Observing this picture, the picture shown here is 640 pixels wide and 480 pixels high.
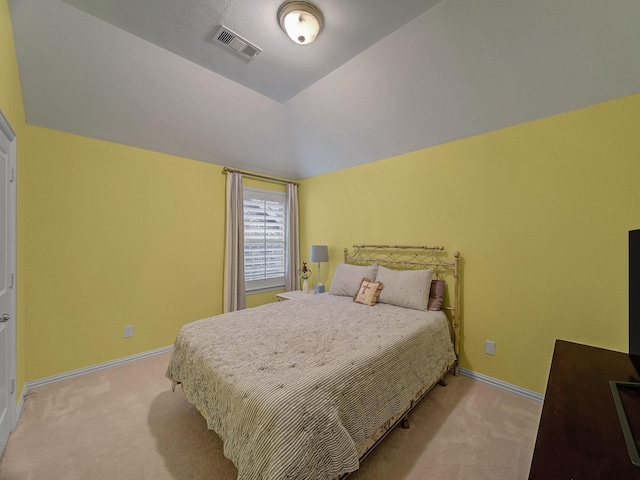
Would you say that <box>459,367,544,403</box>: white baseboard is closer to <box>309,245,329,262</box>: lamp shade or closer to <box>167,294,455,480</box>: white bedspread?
<box>167,294,455,480</box>: white bedspread

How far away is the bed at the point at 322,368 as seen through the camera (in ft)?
3.80

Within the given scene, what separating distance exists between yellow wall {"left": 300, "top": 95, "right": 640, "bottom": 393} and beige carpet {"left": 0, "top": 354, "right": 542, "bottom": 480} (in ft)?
2.06

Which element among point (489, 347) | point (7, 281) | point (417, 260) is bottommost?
point (489, 347)

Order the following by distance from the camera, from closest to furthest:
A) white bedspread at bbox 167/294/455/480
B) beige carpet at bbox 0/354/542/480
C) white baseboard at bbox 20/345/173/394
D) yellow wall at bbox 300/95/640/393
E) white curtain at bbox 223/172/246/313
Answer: white bedspread at bbox 167/294/455/480 < beige carpet at bbox 0/354/542/480 < yellow wall at bbox 300/95/640/393 < white baseboard at bbox 20/345/173/394 < white curtain at bbox 223/172/246/313

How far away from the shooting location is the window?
400 centimetres

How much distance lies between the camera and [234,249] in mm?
3674

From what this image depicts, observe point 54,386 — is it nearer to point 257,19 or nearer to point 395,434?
point 395,434

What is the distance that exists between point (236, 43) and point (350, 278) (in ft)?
8.41

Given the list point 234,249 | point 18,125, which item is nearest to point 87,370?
point 234,249

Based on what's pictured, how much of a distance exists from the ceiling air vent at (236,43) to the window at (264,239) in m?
1.93

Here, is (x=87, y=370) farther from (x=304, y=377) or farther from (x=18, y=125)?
(x=304, y=377)

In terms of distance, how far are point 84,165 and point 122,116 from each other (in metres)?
0.62

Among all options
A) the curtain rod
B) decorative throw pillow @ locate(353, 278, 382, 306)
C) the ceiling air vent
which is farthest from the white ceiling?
decorative throw pillow @ locate(353, 278, 382, 306)

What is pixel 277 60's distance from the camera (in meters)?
2.37
